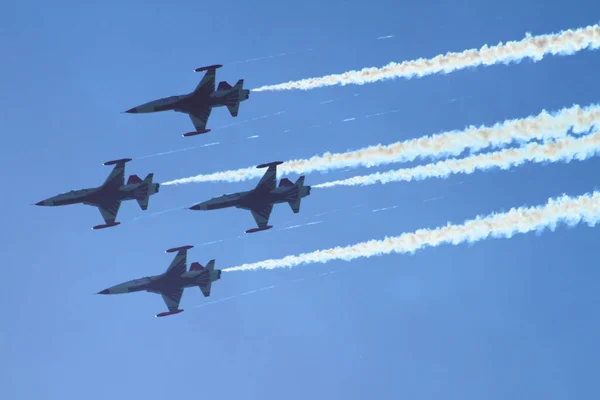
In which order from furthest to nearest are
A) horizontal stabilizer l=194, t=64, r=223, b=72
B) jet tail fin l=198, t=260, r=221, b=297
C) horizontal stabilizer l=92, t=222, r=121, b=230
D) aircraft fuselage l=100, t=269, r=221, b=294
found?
aircraft fuselage l=100, t=269, r=221, b=294 → jet tail fin l=198, t=260, r=221, b=297 → horizontal stabilizer l=92, t=222, r=121, b=230 → horizontal stabilizer l=194, t=64, r=223, b=72

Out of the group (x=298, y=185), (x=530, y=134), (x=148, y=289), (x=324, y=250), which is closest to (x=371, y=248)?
(x=324, y=250)

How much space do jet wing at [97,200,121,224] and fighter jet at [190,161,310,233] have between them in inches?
230

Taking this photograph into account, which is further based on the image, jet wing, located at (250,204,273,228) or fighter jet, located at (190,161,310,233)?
jet wing, located at (250,204,273,228)

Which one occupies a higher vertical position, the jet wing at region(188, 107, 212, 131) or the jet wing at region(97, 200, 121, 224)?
the jet wing at region(188, 107, 212, 131)

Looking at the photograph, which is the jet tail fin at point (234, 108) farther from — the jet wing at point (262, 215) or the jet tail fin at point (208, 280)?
A: the jet tail fin at point (208, 280)

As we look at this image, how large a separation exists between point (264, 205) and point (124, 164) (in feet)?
32.6

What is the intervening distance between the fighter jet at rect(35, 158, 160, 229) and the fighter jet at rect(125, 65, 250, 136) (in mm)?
4363

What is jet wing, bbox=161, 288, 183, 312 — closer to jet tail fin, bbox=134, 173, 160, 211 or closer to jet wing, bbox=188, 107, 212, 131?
jet tail fin, bbox=134, 173, 160, 211

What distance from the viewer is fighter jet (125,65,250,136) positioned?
232 ft

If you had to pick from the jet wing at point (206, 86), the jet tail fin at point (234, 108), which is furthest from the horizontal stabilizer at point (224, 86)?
the jet tail fin at point (234, 108)

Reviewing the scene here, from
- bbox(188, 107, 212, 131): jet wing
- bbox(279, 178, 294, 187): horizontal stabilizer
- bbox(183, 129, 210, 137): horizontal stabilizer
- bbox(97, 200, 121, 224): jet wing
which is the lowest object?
bbox(279, 178, 294, 187): horizontal stabilizer

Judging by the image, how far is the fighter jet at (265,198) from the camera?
70625 millimetres

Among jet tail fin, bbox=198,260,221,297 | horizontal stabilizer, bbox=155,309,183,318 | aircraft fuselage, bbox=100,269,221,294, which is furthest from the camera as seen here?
horizontal stabilizer, bbox=155,309,183,318

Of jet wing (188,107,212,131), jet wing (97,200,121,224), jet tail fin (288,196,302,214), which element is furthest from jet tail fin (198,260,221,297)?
jet wing (188,107,212,131)
